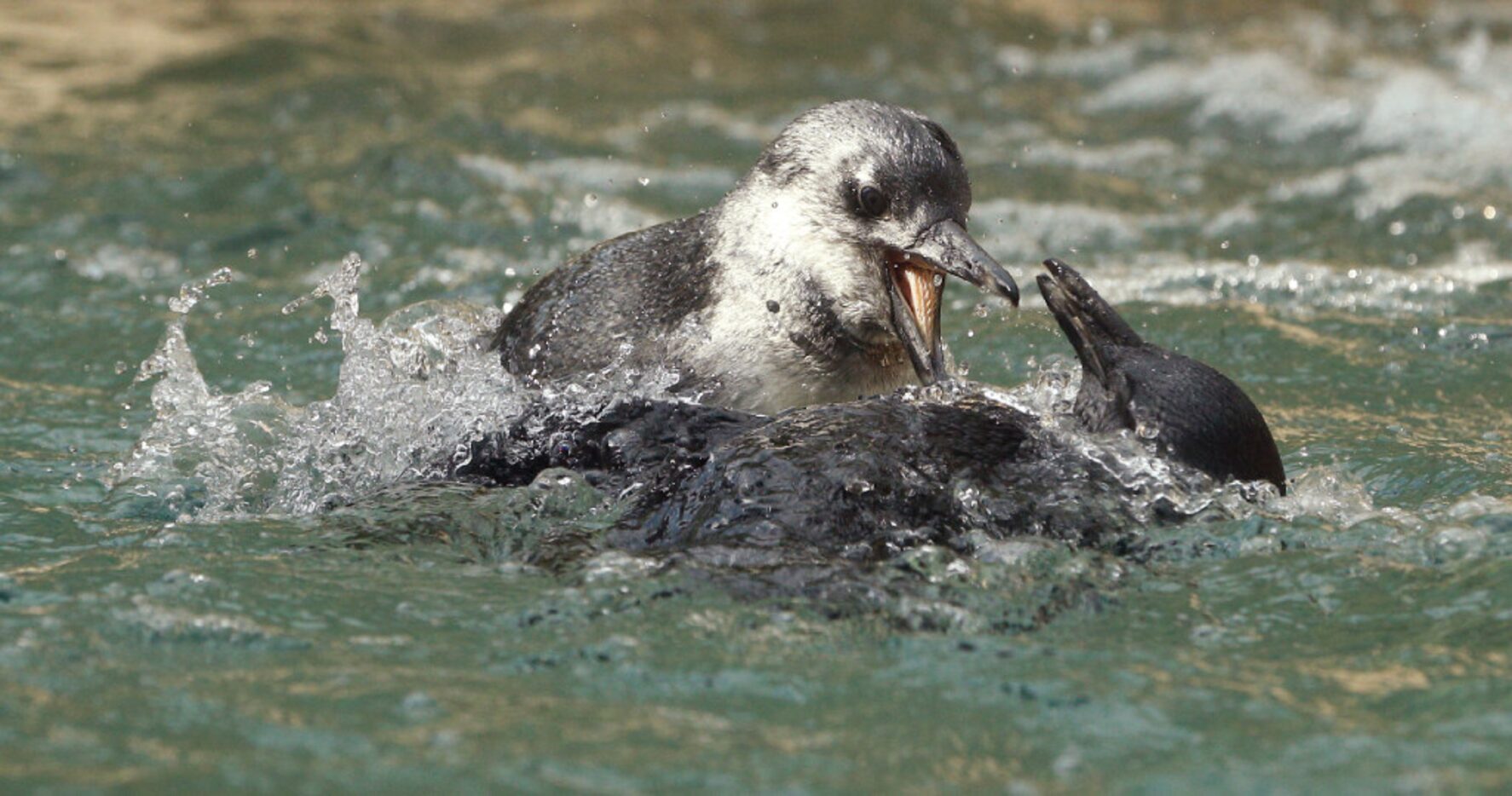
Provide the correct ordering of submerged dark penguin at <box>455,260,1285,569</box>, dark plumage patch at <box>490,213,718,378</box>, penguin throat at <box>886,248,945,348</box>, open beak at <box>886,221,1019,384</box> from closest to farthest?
1. submerged dark penguin at <box>455,260,1285,569</box>
2. open beak at <box>886,221,1019,384</box>
3. penguin throat at <box>886,248,945,348</box>
4. dark plumage patch at <box>490,213,718,378</box>

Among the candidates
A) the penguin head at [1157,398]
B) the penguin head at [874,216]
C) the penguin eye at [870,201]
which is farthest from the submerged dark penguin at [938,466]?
the penguin eye at [870,201]

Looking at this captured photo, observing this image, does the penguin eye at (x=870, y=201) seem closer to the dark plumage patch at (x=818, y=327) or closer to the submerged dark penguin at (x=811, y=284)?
the submerged dark penguin at (x=811, y=284)

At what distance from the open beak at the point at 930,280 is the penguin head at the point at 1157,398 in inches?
6.7

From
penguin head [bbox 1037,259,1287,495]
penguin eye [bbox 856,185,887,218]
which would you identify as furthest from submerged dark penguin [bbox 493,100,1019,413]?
penguin head [bbox 1037,259,1287,495]

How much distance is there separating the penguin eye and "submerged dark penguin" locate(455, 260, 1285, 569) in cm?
56

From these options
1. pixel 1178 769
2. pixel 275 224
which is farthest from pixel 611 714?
pixel 275 224

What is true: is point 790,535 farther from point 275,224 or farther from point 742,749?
point 275,224

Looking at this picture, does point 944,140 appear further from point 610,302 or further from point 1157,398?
point 1157,398

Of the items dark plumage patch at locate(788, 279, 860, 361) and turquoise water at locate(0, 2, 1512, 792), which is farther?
dark plumage patch at locate(788, 279, 860, 361)

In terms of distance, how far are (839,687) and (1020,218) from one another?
6090 mm

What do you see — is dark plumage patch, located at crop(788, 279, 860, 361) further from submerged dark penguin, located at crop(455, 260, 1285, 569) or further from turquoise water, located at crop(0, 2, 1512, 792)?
turquoise water, located at crop(0, 2, 1512, 792)

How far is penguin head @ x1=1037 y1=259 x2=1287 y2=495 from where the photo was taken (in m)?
4.73

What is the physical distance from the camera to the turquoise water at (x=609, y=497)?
3740 mm

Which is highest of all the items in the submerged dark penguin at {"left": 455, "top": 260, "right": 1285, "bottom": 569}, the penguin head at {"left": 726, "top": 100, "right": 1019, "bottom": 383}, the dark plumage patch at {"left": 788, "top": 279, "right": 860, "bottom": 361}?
the penguin head at {"left": 726, "top": 100, "right": 1019, "bottom": 383}
